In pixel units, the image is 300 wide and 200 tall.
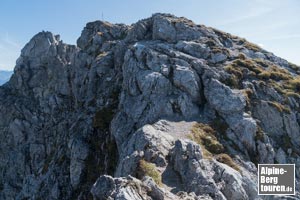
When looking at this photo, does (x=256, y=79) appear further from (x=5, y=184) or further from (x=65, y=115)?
(x=5, y=184)

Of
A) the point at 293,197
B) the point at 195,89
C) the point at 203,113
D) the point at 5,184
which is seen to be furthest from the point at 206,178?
the point at 5,184

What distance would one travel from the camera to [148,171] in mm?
34250

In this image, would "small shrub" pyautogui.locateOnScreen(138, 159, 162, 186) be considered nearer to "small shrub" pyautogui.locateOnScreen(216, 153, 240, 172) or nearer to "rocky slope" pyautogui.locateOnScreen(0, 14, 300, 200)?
"rocky slope" pyautogui.locateOnScreen(0, 14, 300, 200)

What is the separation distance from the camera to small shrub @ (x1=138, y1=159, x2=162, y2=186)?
109 feet

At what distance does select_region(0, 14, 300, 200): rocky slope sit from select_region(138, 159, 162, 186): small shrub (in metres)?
0.14

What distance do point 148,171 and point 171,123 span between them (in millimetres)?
16630

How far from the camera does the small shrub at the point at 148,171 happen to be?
33344 millimetres

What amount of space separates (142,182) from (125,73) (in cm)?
4056

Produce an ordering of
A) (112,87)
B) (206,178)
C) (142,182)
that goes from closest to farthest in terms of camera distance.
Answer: (142,182)
(206,178)
(112,87)

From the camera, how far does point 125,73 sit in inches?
2628

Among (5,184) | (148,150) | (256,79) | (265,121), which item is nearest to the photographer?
(148,150)

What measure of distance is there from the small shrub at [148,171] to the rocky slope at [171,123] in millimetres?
143

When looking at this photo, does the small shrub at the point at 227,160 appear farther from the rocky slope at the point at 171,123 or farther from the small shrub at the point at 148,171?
the small shrub at the point at 148,171

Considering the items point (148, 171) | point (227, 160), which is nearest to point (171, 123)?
point (227, 160)
